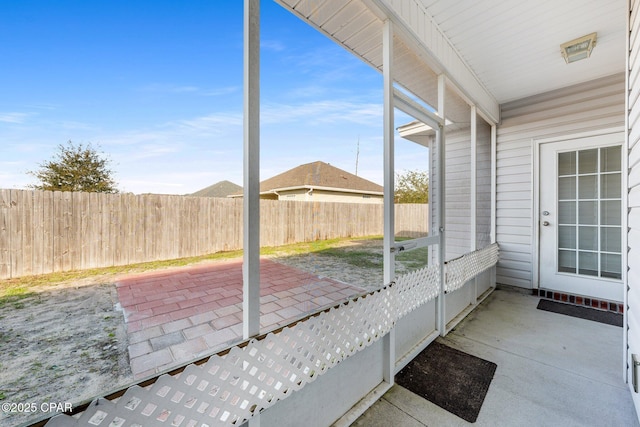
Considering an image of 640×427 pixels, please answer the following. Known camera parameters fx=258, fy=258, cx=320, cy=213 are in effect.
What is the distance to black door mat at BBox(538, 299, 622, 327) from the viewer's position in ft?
9.16

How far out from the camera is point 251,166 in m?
1.06

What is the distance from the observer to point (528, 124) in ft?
11.7

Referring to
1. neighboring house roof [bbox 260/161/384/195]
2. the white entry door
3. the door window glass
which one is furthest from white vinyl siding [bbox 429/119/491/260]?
neighboring house roof [bbox 260/161/384/195]

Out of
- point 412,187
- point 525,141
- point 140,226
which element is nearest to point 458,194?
point 525,141

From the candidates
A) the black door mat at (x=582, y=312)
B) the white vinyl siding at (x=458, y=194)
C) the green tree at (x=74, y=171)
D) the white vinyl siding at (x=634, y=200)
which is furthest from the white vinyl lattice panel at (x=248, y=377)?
the black door mat at (x=582, y=312)

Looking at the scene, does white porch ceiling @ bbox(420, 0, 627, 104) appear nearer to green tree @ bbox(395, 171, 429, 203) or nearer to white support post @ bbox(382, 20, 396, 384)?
white support post @ bbox(382, 20, 396, 384)

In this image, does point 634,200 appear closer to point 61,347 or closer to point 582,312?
point 582,312

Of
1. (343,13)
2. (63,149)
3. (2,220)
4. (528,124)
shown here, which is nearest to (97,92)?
(63,149)

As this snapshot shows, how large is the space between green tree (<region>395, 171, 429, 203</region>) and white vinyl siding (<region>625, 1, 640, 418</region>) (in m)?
1.29

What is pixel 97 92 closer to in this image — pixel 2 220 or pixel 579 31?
pixel 2 220

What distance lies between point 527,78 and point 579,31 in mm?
838

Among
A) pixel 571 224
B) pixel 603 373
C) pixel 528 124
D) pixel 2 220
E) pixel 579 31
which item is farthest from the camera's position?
pixel 528 124

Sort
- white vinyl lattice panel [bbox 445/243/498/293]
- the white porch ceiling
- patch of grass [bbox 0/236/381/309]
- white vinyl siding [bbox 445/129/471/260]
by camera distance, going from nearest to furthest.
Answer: patch of grass [bbox 0/236/381/309] → the white porch ceiling → white vinyl lattice panel [bbox 445/243/498/293] → white vinyl siding [bbox 445/129/471/260]

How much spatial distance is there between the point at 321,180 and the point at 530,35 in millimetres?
2289
